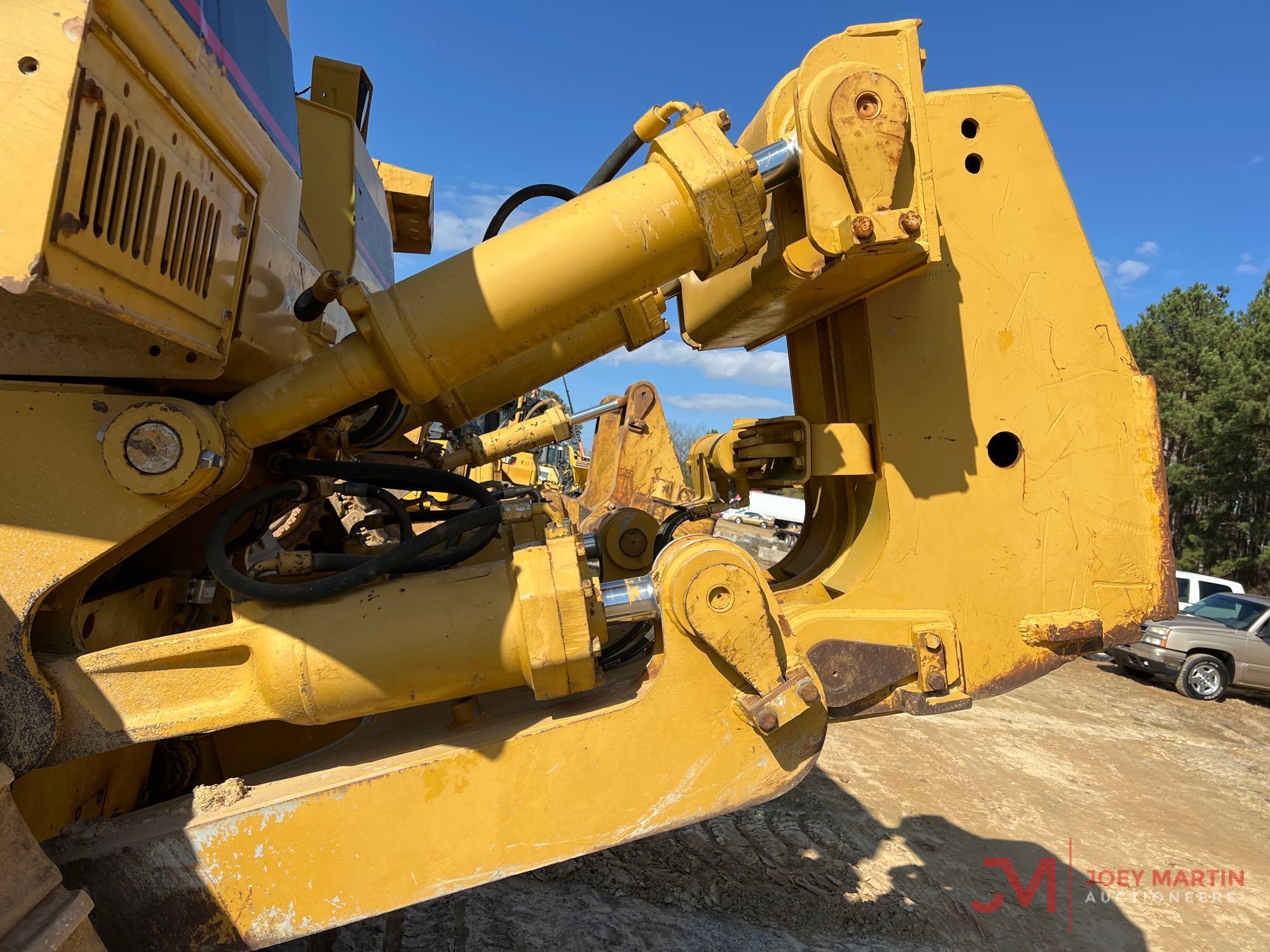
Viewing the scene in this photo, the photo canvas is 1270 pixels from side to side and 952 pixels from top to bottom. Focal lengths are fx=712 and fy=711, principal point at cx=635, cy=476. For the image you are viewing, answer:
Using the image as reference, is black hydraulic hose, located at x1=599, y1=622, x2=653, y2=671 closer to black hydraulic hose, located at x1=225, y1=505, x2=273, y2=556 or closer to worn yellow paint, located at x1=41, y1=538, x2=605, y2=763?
worn yellow paint, located at x1=41, y1=538, x2=605, y2=763

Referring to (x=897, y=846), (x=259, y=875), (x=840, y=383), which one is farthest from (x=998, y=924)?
(x=259, y=875)

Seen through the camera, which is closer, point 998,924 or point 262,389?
point 262,389

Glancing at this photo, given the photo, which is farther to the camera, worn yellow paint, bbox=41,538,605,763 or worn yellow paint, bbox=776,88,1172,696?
worn yellow paint, bbox=776,88,1172,696

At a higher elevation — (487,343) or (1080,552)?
(487,343)

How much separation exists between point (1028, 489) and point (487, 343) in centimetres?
145

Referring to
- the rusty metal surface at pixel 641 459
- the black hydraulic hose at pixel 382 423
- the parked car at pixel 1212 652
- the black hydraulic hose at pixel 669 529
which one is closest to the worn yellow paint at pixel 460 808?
the black hydraulic hose at pixel 382 423

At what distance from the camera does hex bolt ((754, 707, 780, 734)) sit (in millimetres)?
1628

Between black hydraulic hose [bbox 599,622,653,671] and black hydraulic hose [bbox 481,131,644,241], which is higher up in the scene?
black hydraulic hose [bbox 481,131,644,241]

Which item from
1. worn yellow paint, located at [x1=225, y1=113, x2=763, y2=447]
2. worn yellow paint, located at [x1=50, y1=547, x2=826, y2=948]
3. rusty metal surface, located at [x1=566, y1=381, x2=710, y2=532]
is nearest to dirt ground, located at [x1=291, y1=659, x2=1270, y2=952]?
worn yellow paint, located at [x1=50, y1=547, x2=826, y2=948]

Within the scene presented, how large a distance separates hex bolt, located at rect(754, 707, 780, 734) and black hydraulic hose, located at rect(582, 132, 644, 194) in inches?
60.9

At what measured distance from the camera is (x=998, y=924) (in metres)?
3.29

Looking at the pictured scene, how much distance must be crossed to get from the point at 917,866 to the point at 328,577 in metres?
3.44

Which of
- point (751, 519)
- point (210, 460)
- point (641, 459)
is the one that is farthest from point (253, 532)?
point (751, 519)

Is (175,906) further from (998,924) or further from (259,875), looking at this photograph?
(998,924)
